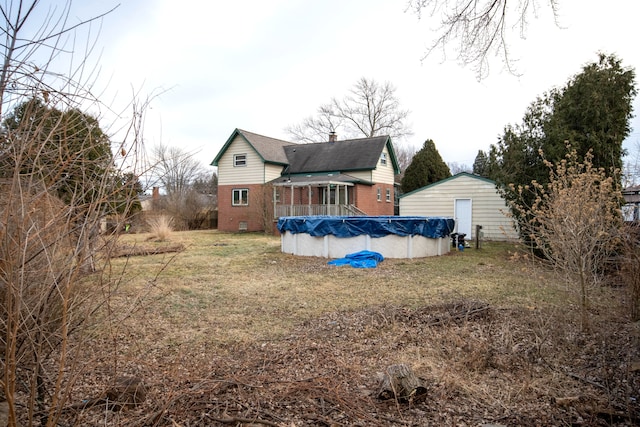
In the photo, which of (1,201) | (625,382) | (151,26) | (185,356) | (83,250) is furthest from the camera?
(185,356)

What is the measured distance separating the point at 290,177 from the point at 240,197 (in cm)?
341

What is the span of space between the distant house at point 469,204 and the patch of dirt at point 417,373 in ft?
43.3

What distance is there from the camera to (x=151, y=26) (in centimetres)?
351

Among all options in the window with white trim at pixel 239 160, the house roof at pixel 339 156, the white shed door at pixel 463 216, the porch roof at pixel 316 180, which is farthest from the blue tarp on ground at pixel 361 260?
the window with white trim at pixel 239 160

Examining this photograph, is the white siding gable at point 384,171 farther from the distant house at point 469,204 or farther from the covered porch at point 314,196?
the distant house at point 469,204

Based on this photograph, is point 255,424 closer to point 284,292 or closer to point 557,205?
point 557,205

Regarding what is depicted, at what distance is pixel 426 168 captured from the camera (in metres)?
28.9

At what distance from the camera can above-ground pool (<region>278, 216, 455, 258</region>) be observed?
12.7m

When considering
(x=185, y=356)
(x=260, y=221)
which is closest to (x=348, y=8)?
(x=185, y=356)

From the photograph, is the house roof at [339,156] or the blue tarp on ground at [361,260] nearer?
the blue tarp on ground at [361,260]

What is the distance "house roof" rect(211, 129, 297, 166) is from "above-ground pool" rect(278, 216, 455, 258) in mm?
11942

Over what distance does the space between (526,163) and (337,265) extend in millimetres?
6973

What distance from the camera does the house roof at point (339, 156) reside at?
24891mm

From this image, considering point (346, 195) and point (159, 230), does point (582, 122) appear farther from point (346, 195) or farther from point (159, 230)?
point (159, 230)
